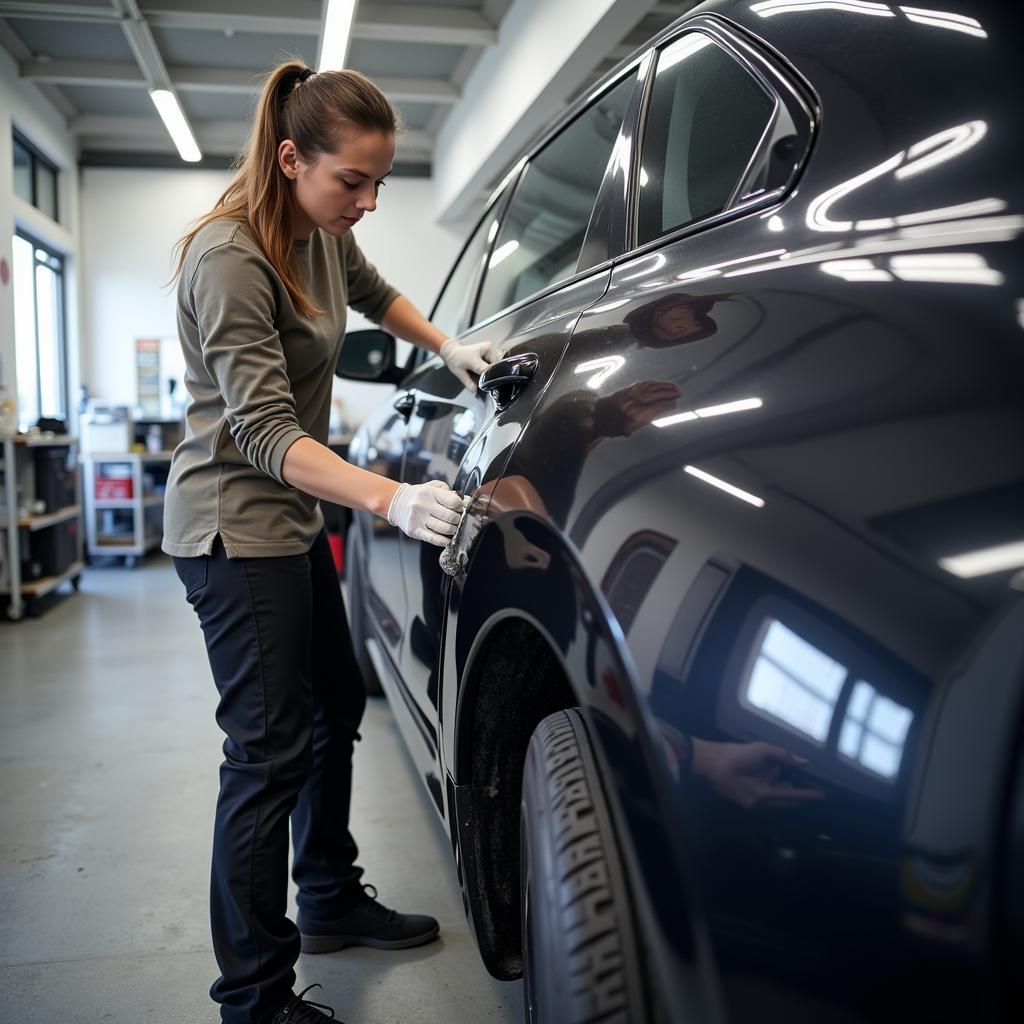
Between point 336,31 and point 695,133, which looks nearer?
point 695,133

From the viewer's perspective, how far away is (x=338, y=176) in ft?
4.84

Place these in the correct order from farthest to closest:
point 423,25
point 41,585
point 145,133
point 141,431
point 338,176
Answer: point 145,133
point 141,431
point 423,25
point 41,585
point 338,176

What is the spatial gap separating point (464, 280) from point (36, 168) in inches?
320

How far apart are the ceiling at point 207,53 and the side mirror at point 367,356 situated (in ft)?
12.6

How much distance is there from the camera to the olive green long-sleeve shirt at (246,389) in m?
1.38

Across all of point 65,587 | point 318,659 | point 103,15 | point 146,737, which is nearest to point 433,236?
point 103,15

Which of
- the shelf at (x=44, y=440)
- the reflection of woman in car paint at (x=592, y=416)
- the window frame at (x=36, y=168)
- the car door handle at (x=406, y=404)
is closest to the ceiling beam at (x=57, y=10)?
the window frame at (x=36, y=168)

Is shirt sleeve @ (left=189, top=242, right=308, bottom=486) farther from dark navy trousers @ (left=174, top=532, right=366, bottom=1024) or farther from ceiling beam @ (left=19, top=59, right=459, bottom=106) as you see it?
ceiling beam @ (left=19, top=59, right=459, bottom=106)

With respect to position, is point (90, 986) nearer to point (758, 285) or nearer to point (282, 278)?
point (282, 278)

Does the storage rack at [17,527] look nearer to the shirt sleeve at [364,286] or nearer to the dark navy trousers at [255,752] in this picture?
the shirt sleeve at [364,286]

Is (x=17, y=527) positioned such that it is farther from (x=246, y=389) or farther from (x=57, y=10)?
(x=246, y=389)

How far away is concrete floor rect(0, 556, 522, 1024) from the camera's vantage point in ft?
5.59

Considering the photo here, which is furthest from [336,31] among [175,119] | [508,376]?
[508,376]

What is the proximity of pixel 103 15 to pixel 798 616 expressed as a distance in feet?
24.2
